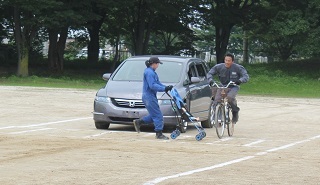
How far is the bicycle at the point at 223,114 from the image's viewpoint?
54.8 feet

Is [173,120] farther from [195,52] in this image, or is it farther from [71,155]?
[195,52]

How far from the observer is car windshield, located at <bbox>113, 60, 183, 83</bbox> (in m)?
18.6

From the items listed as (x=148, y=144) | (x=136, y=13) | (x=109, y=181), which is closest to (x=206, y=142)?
(x=148, y=144)

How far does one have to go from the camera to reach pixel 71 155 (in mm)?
12648

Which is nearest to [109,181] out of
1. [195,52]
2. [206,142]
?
[206,142]

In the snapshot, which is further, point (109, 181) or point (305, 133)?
point (305, 133)

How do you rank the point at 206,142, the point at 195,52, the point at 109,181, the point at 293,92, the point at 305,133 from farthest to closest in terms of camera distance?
the point at 195,52 < the point at 293,92 < the point at 305,133 < the point at 206,142 < the point at 109,181

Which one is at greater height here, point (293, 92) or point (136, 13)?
point (136, 13)

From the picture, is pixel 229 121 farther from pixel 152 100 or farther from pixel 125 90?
pixel 125 90

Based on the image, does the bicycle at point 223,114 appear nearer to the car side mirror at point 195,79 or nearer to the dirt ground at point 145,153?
the dirt ground at point 145,153

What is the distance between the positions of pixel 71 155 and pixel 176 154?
1.71m

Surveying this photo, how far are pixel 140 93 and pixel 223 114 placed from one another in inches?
71.1

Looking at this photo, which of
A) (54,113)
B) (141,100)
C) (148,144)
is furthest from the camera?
(54,113)

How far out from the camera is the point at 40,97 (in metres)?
28.6
